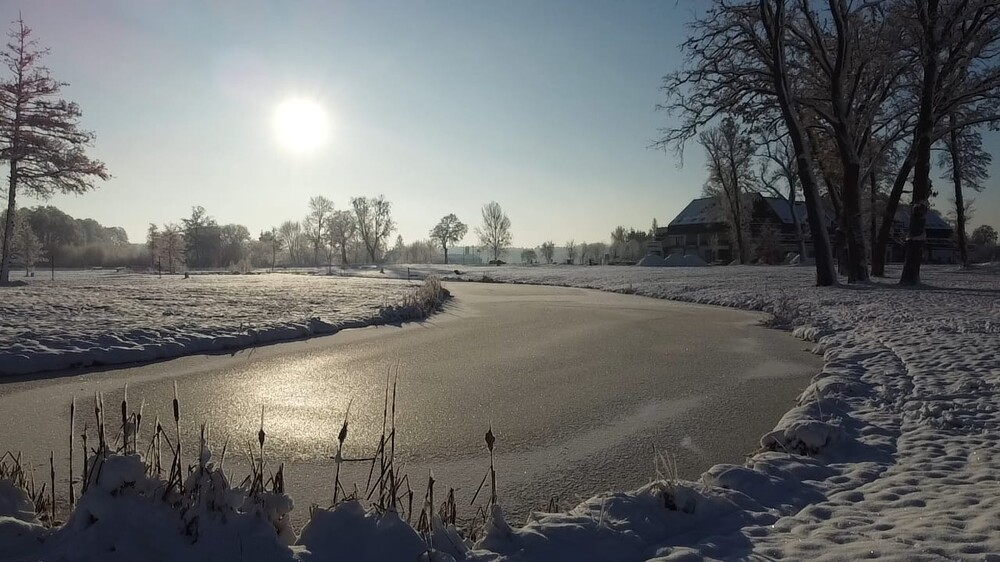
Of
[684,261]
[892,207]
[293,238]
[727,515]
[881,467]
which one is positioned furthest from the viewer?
[293,238]

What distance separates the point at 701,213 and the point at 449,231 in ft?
142

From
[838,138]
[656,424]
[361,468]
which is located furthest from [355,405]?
[838,138]

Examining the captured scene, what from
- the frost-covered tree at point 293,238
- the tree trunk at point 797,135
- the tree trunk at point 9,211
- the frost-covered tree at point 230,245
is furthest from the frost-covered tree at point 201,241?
the tree trunk at point 797,135

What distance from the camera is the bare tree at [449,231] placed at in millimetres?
91688

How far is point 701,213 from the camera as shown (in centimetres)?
6228

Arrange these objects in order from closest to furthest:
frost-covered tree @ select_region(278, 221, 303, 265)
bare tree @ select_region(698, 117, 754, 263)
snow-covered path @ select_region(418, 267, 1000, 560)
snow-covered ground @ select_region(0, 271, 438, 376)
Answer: snow-covered path @ select_region(418, 267, 1000, 560)
snow-covered ground @ select_region(0, 271, 438, 376)
bare tree @ select_region(698, 117, 754, 263)
frost-covered tree @ select_region(278, 221, 303, 265)

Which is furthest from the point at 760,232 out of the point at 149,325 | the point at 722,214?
the point at 149,325

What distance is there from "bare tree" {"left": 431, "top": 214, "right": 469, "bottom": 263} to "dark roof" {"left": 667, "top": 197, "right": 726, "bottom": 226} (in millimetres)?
38227

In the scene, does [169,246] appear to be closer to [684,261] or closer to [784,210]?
[684,261]

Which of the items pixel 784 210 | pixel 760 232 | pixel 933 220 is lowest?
pixel 760 232

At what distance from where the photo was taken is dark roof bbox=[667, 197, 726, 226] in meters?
59.2

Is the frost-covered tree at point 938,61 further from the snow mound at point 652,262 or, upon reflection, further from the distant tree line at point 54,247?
the distant tree line at point 54,247

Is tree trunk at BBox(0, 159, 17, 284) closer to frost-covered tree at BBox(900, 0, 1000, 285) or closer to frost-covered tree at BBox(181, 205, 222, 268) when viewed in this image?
frost-covered tree at BBox(900, 0, 1000, 285)

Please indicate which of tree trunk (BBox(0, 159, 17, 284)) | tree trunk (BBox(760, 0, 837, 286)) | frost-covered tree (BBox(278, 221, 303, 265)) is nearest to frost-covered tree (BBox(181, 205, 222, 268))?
frost-covered tree (BBox(278, 221, 303, 265))
